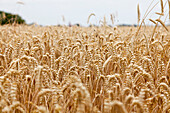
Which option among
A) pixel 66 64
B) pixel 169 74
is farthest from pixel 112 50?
pixel 169 74

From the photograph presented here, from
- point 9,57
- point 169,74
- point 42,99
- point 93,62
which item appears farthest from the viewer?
point 9,57

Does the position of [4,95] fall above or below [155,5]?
below

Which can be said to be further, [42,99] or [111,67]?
[111,67]

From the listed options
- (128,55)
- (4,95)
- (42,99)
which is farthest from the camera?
(128,55)

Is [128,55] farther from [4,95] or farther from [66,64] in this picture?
[4,95]

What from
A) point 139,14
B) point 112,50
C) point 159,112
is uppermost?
point 139,14

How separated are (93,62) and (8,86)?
66cm

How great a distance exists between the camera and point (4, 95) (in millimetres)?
918

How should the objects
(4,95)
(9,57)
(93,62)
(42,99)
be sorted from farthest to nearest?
1. (9,57)
2. (93,62)
3. (42,99)
4. (4,95)

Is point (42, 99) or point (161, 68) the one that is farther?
point (161, 68)

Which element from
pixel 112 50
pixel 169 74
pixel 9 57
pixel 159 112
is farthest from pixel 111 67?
pixel 9 57

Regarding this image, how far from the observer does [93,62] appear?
1.49m

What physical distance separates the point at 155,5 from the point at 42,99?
53.8 inches

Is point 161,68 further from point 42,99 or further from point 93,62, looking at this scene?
point 42,99
